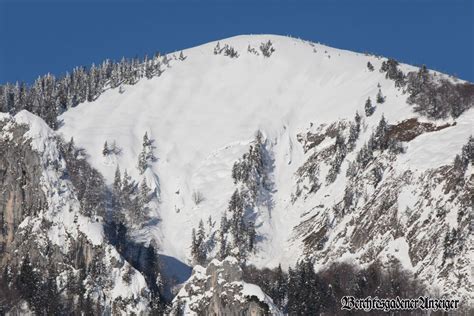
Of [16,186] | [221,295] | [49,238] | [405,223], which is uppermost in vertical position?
[16,186]

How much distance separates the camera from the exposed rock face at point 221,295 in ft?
456

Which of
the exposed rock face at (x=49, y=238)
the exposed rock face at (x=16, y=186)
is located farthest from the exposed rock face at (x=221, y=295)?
the exposed rock face at (x=16, y=186)

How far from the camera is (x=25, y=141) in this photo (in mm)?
187625

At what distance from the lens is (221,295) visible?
141 m

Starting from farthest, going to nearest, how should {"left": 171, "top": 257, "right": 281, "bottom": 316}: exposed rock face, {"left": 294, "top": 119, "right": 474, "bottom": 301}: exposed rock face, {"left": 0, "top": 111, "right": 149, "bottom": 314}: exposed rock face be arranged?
→ {"left": 294, "top": 119, "right": 474, "bottom": 301}: exposed rock face → {"left": 0, "top": 111, "right": 149, "bottom": 314}: exposed rock face → {"left": 171, "top": 257, "right": 281, "bottom": 316}: exposed rock face

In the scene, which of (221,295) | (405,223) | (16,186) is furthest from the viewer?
(16,186)

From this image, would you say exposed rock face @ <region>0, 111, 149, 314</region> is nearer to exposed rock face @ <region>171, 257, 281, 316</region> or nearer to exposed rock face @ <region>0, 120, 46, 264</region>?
exposed rock face @ <region>0, 120, 46, 264</region>

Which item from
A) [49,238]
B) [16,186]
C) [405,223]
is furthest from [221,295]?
[16,186]

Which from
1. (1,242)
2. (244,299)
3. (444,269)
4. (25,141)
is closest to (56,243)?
(1,242)

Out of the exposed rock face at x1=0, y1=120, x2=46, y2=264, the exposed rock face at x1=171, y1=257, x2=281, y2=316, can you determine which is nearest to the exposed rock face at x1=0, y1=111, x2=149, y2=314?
the exposed rock face at x1=0, y1=120, x2=46, y2=264

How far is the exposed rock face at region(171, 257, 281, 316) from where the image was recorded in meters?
139

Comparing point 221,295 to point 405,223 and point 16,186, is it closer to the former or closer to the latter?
point 405,223

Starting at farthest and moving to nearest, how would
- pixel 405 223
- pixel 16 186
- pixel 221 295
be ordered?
pixel 16 186
pixel 405 223
pixel 221 295

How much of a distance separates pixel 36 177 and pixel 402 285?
61.8m
